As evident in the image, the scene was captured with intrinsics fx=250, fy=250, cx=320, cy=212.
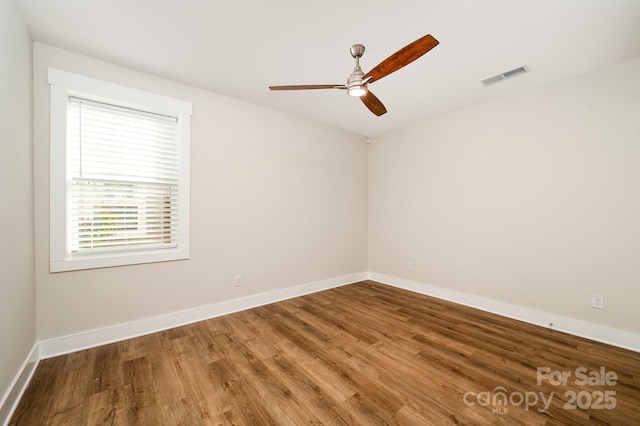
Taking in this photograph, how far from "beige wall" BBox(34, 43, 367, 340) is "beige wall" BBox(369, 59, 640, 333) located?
116 cm

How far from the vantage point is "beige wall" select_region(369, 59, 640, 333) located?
2332 mm

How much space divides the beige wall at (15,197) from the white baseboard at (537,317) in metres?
4.18

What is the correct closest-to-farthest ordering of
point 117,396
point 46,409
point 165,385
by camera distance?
1. point 46,409
2. point 117,396
3. point 165,385

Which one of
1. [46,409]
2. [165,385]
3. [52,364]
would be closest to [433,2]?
[165,385]

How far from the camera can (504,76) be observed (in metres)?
2.56

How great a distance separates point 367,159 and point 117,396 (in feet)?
14.3

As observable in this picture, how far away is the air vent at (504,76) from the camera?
2445 mm

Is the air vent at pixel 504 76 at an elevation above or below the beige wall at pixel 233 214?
above

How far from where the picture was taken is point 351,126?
4102mm

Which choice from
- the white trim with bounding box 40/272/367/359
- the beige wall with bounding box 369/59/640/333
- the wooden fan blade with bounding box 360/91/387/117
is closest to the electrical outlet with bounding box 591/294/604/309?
the beige wall with bounding box 369/59/640/333

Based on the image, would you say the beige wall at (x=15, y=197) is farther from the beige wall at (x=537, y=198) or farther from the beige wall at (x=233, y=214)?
the beige wall at (x=537, y=198)

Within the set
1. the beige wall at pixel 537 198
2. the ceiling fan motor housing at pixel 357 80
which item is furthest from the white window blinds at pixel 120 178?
the beige wall at pixel 537 198

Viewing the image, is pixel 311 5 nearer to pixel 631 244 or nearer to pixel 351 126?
pixel 351 126

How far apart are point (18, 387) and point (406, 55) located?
3.32m
